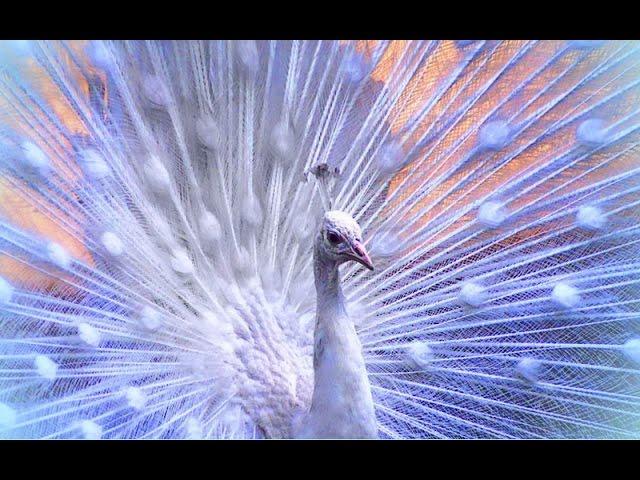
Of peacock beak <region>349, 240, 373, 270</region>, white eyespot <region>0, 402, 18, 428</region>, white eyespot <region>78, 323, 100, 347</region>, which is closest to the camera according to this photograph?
peacock beak <region>349, 240, 373, 270</region>

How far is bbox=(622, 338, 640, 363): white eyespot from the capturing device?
1532mm

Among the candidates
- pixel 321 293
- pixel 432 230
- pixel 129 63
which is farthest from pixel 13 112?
pixel 432 230

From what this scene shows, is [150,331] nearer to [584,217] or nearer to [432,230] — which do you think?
[432,230]

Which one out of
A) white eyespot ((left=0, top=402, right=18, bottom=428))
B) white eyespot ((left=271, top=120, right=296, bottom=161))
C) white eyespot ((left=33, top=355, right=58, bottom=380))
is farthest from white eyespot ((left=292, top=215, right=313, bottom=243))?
white eyespot ((left=0, top=402, right=18, bottom=428))

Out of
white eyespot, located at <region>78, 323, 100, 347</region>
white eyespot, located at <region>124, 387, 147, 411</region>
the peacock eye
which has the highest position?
the peacock eye

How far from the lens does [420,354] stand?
165cm

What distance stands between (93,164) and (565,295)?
102 centimetres

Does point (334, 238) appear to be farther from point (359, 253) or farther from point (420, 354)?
point (420, 354)

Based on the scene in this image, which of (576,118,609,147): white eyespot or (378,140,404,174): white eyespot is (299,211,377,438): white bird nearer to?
(378,140,404,174): white eyespot

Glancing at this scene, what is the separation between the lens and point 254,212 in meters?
1.64

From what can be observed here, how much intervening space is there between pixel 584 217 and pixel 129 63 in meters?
1.00

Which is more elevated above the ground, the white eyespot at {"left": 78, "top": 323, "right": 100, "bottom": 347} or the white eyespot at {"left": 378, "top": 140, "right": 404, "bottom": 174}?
the white eyespot at {"left": 378, "top": 140, "right": 404, "bottom": 174}

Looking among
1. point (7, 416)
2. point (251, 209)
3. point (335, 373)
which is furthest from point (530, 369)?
point (7, 416)

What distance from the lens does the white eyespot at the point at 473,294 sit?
1632 mm
